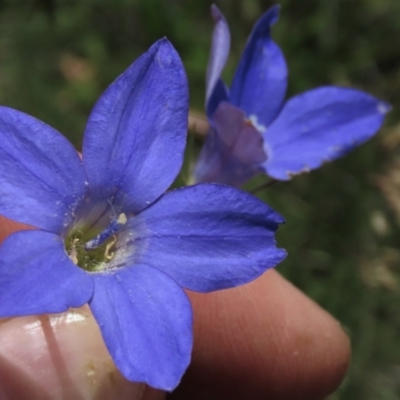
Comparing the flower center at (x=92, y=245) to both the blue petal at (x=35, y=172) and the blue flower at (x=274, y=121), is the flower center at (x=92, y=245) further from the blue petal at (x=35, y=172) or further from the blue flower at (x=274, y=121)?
the blue flower at (x=274, y=121)

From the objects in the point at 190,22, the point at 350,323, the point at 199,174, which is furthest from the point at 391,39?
the point at 199,174

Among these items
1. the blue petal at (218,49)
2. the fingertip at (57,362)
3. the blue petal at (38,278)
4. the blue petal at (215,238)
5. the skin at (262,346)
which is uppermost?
the blue petal at (218,49)

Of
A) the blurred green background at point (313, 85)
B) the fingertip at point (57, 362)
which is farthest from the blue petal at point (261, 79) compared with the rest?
the blurred green background at point (313, 85)

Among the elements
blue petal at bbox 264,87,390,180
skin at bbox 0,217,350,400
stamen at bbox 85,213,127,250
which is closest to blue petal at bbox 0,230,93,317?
stamen at bbox 85,213,127,250

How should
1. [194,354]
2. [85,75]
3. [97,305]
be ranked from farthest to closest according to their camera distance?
1. [85,75]
2. [194,354]
3. [97,305]

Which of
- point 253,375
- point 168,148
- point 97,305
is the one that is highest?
point 168,148

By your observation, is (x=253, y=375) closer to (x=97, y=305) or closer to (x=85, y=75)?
(x=97, y=305)

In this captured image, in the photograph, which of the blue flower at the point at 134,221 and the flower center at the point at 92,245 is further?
the flower center at the point at 92,245
